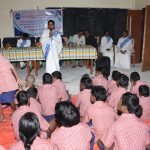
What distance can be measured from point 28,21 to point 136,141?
7.27 m

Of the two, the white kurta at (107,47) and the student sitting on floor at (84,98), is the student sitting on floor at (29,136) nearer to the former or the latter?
the student sitting on floor at (84,98)

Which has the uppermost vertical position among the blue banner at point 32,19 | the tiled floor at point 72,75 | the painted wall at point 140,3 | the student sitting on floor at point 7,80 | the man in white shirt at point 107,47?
the painted wall at point 140,3

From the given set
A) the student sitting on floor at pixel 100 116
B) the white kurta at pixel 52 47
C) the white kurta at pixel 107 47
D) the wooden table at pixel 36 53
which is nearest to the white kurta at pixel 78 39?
the white kurta at pixel 107 47

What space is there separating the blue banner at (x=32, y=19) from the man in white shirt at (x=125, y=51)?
2319 millimetres

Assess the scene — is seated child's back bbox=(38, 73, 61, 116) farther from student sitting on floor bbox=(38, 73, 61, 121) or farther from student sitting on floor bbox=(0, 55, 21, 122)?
student sitting on floor bbox=(0, 55, 21, 122)

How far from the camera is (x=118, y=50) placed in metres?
7.94

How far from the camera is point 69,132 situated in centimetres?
206

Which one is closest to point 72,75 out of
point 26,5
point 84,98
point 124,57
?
point 124,57

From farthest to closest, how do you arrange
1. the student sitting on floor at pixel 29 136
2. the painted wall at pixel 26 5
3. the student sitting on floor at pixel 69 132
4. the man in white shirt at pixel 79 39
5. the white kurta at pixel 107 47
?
the painted wall at pixel 26 5 < the man in white shirt at pixel 79 39 < the white kurta at pixel 107 47 < the student sitting on floor at pixel 69 132 < the student sitting on floor at pixel 29 136

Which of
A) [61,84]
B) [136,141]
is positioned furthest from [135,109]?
[61,84]

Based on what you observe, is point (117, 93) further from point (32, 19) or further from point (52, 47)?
point (32, 19)

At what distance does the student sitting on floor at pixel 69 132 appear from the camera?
2.06 metres

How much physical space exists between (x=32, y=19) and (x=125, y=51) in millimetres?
3173

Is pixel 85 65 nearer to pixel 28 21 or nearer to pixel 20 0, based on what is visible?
pixel 28 21
